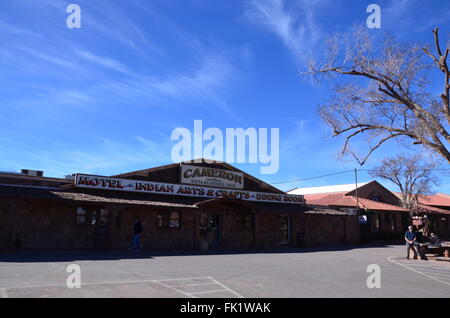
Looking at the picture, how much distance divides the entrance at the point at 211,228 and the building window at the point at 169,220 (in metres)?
1.59

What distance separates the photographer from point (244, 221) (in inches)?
944

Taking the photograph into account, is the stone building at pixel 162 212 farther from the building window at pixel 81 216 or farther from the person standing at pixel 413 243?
the person standing at pixel 413 243

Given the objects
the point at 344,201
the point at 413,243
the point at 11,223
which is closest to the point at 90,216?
the point at 11,223

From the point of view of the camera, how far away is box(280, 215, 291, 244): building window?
26617 millimetres

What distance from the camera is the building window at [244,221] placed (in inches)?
934

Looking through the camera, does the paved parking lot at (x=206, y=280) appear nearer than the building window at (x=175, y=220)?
Yes

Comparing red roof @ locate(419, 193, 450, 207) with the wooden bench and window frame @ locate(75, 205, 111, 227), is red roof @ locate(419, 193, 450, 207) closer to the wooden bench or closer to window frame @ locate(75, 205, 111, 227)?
the wooden bench

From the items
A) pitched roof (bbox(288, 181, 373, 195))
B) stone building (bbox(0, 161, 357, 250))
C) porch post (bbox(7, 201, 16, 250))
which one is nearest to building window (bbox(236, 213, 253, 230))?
stone building (bbox(0, 161, 357, 250))

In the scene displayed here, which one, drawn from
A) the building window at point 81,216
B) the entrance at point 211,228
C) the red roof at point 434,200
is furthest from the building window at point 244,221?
the red roof at point 434,200

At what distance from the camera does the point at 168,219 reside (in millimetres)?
20859

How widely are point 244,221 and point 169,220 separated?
5408mm

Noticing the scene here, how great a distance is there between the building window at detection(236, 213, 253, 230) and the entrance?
4.86 ft
